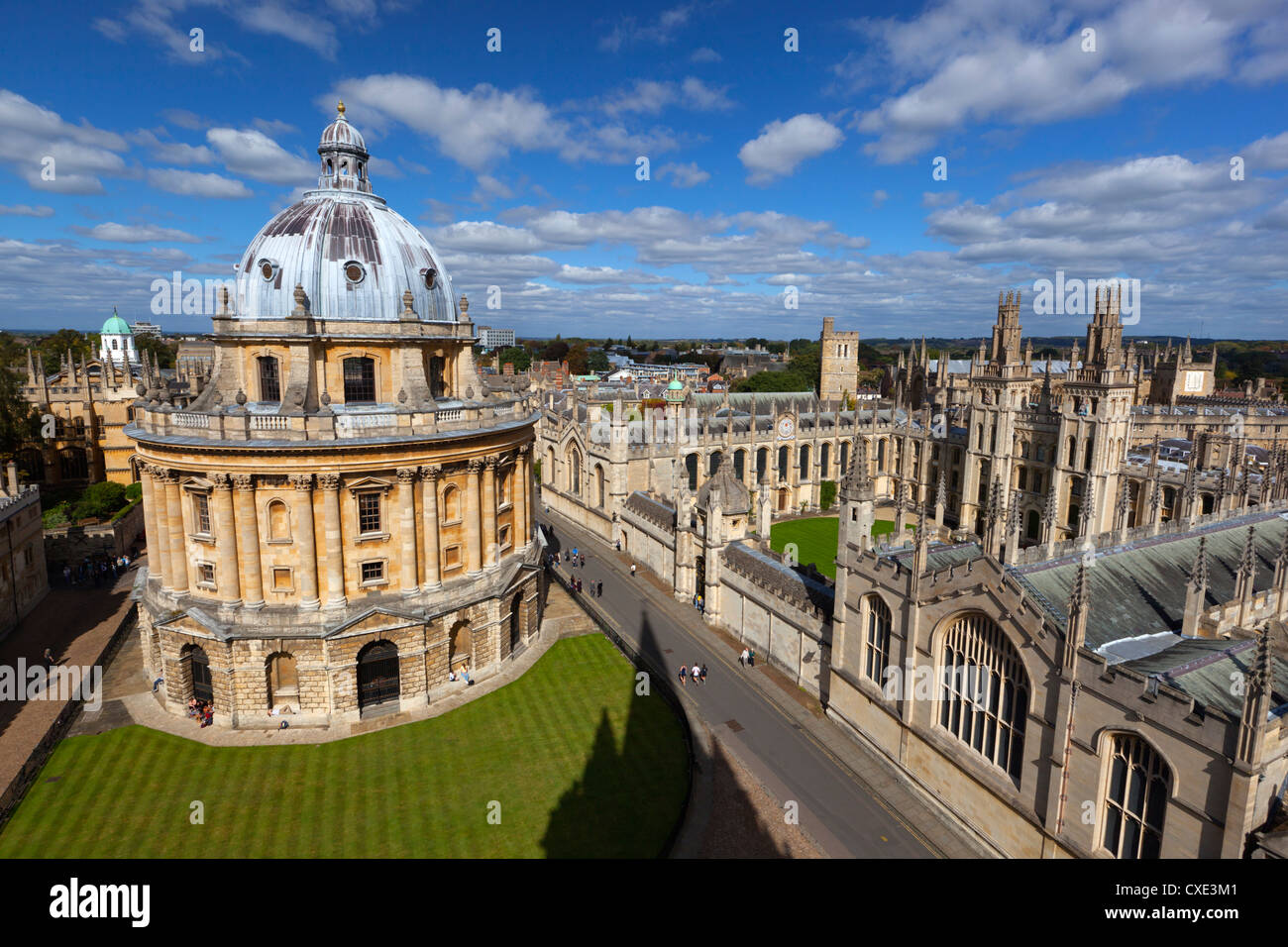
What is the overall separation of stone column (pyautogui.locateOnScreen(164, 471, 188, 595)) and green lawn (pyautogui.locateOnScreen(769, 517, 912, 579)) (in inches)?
1364

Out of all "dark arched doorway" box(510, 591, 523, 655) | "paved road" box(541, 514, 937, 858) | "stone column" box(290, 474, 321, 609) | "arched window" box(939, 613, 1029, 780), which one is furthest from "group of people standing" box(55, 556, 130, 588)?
"arched window" box(939, 613, 1029, 780)

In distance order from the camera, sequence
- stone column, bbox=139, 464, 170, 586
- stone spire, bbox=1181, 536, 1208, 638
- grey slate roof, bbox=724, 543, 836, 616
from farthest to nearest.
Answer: grey slate roof, bbox=724, 543, 836, 616, stone column, bbox=139, 464, 170, 586, stone spire, bbox=1181, 536, 1208, 638

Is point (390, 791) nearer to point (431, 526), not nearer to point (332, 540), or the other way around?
point (332, 540)

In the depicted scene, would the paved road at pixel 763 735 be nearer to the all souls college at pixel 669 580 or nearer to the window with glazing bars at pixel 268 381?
the all souls college at pixel 669 580

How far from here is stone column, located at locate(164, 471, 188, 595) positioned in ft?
A: 93.4

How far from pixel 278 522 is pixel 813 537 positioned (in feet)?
138

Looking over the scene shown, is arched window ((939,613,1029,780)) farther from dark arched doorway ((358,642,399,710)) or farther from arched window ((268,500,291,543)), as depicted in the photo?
arched window ((268,500,291,543))

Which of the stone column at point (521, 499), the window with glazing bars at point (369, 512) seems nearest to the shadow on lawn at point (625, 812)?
the stone column at point (521, 499)

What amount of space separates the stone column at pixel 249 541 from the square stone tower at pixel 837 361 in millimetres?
90794

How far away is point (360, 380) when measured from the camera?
30672 mm

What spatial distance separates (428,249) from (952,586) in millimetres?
27271

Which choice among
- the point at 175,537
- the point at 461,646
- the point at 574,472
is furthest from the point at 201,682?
the point at 574,472

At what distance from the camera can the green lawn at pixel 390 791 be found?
22.1 metres
